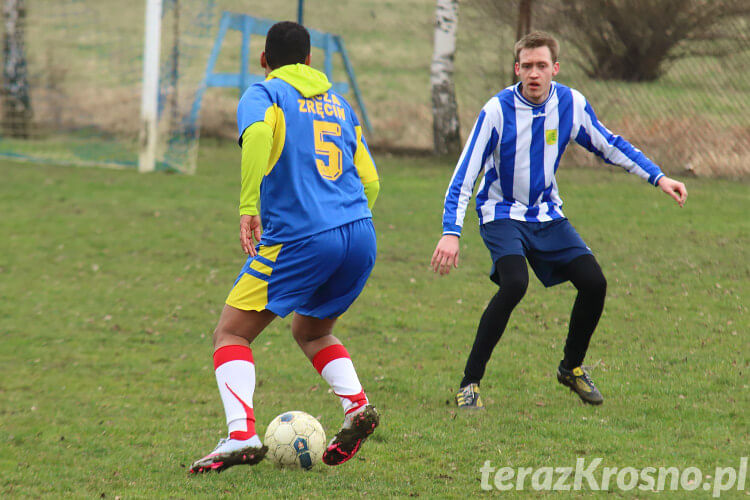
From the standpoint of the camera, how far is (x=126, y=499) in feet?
11.9

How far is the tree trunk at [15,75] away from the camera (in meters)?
15.7

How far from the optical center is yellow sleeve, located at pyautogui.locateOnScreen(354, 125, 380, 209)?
4.12 metres

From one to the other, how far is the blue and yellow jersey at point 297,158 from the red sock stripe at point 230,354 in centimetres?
50

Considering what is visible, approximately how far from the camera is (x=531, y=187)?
4.79m

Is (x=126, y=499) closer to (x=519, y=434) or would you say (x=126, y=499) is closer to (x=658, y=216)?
(x=519, y=434)

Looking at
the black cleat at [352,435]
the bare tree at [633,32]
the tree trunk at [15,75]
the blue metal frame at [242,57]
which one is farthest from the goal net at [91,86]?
the black cleat at [352,435]

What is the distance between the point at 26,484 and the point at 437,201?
27.0ft

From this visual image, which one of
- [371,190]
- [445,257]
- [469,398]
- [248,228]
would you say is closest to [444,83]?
[469,398]

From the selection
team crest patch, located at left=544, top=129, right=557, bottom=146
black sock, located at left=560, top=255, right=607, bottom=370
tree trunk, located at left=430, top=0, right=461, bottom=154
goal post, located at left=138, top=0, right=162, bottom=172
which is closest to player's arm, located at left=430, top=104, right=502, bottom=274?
team crest patch, located at left=544, top=129, right=557, bottom=146

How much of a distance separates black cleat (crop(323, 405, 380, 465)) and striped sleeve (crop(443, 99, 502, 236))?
1.14 metres

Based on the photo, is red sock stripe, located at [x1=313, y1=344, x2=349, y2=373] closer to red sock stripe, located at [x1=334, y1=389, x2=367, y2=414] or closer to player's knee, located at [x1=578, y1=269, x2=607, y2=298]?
red sock stripe, located at [x1=334, y1=389, x2=367, y2=414]

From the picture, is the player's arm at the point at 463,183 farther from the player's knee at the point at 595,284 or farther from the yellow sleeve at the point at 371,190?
the player's knee at the point at 595,284

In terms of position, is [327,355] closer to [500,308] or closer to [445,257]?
[445,257]

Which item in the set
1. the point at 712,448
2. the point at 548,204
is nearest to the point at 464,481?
the point at 712,448
